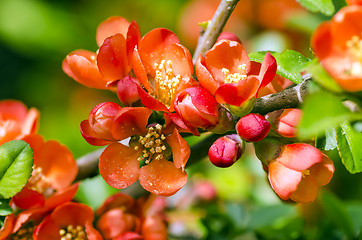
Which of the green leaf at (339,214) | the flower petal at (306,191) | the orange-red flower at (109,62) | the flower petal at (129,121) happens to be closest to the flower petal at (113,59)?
the orange-red flower at (109,62)

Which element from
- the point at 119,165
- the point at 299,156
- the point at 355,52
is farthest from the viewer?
the point at 119,165

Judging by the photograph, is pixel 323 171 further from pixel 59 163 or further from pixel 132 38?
pixel 59 163

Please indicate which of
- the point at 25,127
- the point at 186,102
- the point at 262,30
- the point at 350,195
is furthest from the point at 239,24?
the point at 186,102

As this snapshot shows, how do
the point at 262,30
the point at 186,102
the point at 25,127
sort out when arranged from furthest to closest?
the point at 262,30 → the point at 25,127 → the point at 186,102

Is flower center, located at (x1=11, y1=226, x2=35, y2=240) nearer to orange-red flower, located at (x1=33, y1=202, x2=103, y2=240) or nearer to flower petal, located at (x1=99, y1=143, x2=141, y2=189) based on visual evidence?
orange-red flower, located at (x1=33, y1=202, x2=103, y2=240)

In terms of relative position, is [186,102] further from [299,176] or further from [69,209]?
[69,209]

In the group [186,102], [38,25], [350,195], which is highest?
[186,102]

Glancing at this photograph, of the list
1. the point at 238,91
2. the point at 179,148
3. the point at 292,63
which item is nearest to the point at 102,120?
the point at 179,148
